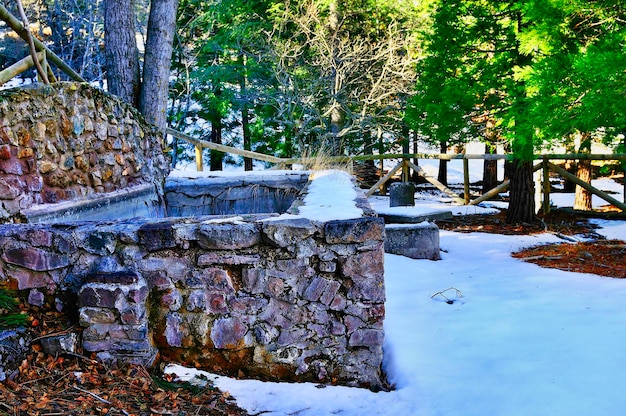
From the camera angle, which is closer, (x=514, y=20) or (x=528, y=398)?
(x=528, y=398)

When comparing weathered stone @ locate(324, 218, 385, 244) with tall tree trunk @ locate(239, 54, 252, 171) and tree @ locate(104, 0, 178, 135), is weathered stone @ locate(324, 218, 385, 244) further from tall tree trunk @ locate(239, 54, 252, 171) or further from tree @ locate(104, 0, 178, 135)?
tall tree trunk @ locate(239, 54, 252, 171)

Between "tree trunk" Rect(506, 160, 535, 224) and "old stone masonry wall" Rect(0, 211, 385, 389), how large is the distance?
6423mm

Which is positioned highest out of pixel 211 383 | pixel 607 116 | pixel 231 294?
pixel 607 116

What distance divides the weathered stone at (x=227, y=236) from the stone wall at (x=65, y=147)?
1.52 m

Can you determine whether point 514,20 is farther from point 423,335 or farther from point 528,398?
point 528,398

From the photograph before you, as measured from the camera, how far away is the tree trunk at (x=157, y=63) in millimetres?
6551

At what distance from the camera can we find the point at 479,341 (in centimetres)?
359

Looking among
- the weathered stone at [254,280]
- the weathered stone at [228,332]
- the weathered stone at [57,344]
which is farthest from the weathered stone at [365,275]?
the weathered stone at [57,344]

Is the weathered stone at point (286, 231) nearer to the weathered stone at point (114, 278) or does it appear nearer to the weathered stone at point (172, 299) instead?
the weathered stone at point (172, 299)

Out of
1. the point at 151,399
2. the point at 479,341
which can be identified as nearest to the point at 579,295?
the point at 479,341

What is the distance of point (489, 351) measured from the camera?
3422 mm

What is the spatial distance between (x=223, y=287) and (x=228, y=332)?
0.81 feet

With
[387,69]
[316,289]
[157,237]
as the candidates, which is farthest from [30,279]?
[387,69]

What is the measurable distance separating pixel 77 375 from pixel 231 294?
80cm
